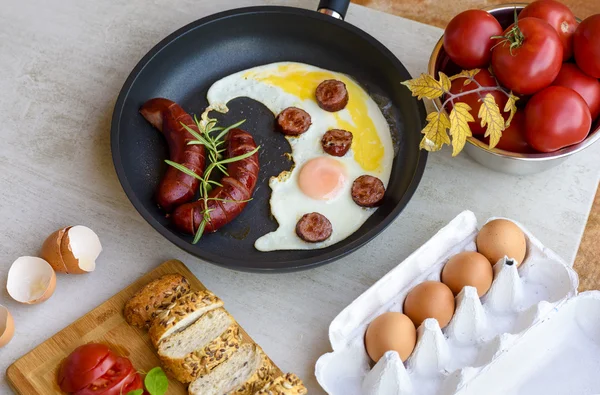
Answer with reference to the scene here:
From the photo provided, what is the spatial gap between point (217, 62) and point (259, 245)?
0.64 meters

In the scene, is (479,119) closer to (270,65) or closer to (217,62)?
(270,65)

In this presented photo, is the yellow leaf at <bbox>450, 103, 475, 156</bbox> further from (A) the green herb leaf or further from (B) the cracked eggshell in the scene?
(B) the cracked eggshell

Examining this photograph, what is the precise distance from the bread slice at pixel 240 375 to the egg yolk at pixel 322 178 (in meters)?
0.46

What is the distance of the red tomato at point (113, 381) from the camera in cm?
154

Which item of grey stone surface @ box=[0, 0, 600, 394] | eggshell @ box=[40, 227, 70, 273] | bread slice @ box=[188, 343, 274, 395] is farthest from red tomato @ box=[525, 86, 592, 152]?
eggshell @ box=[40, 227, 70, 273]

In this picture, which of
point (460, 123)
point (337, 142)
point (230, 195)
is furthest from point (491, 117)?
point (230, 195)

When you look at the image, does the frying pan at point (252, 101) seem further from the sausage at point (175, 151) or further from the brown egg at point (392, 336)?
the brown egg at point (392, 336)

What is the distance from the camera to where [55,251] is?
1722mm

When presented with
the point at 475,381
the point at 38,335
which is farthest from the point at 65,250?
the point at 475,381

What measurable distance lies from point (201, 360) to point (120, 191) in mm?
606

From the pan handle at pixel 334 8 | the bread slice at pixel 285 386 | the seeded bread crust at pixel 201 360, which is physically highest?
the pan handle at pixel 334 8

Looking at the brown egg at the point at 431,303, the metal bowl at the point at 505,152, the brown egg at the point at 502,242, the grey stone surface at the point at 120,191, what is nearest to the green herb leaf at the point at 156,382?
the grey stone surface at the point at 120,191

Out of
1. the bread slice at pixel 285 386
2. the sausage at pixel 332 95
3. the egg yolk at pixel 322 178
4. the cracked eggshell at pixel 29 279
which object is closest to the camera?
the bread slice at pixel 285 386

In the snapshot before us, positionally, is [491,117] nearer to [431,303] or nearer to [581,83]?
[581,83]
